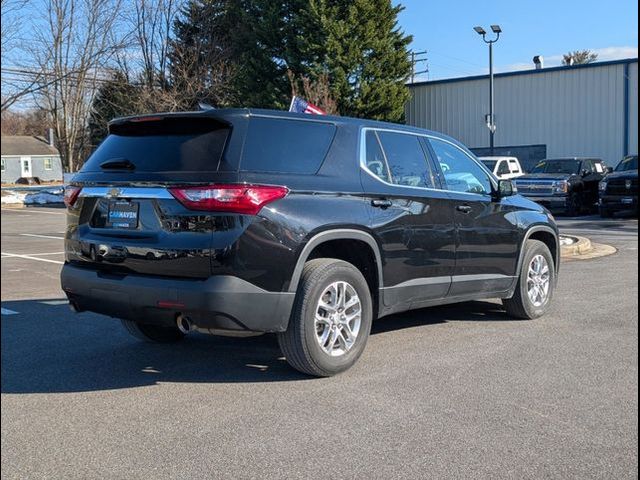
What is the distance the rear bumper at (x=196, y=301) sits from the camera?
4.59m

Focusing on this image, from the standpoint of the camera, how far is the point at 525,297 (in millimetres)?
7234

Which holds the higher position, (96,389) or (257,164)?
(257,164)

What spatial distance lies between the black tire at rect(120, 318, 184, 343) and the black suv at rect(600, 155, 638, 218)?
17364 mm

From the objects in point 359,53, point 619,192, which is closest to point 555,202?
point 619,192

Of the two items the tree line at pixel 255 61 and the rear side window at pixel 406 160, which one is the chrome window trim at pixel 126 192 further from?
the tree line at pixel 255 61

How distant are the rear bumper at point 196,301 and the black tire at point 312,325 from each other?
0.12 metres

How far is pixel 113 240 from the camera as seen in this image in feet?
16.4

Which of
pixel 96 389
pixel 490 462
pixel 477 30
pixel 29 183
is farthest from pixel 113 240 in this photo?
pixel 29 183

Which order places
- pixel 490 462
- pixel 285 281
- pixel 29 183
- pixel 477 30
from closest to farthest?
1. pixel 490 462
2. pixel 285 281
3. pixel 477 30
4. pixel 29 183

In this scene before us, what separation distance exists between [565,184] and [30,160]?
6997cm

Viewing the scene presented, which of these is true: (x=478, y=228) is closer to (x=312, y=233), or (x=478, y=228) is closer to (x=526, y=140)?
(x=312, y=233)

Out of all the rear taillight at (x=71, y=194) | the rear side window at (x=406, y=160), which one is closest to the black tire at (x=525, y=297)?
the rear side window at (x=406, y=160)

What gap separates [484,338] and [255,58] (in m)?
30.4

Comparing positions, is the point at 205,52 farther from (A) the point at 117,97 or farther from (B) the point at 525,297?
(B) the point at 525,297
